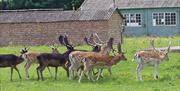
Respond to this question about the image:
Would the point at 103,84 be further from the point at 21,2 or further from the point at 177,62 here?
the point at 21,2

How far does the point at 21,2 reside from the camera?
67.1m

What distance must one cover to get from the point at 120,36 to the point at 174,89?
87.4ft

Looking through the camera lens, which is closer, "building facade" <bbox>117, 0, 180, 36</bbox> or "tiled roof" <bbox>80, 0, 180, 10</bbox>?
"building facade" <bbox>117, 0, 180, 36</bbox>

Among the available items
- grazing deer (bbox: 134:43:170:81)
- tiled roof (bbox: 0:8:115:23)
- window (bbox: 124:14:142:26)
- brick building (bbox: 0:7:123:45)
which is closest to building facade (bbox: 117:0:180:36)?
window (bbox: 124:14:142:26)

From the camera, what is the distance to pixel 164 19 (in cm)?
5612

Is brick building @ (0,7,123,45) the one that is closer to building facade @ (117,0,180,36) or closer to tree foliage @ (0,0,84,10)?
building facade @ (117,0,180,36)

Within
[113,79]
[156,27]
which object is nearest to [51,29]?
[156,27]

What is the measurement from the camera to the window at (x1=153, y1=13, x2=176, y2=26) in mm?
55731

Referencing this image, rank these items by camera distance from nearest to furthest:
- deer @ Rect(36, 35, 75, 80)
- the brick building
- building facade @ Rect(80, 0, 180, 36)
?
1. deer @ Rect(36, 35, 75, 80)
2. the brick building
3. building facade @ Rect(80, 0, 180, 36)

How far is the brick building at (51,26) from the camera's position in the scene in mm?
42766

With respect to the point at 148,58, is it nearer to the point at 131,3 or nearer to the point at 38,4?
the point at 131,3

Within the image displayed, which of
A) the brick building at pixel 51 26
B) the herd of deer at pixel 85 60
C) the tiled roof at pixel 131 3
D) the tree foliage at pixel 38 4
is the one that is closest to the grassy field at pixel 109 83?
the herd of deer at pixel 85 60

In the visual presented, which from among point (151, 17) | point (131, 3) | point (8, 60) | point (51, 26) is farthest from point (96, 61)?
point (131, 3)

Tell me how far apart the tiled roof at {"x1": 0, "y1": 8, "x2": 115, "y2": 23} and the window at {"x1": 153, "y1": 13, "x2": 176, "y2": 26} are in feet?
45.5
